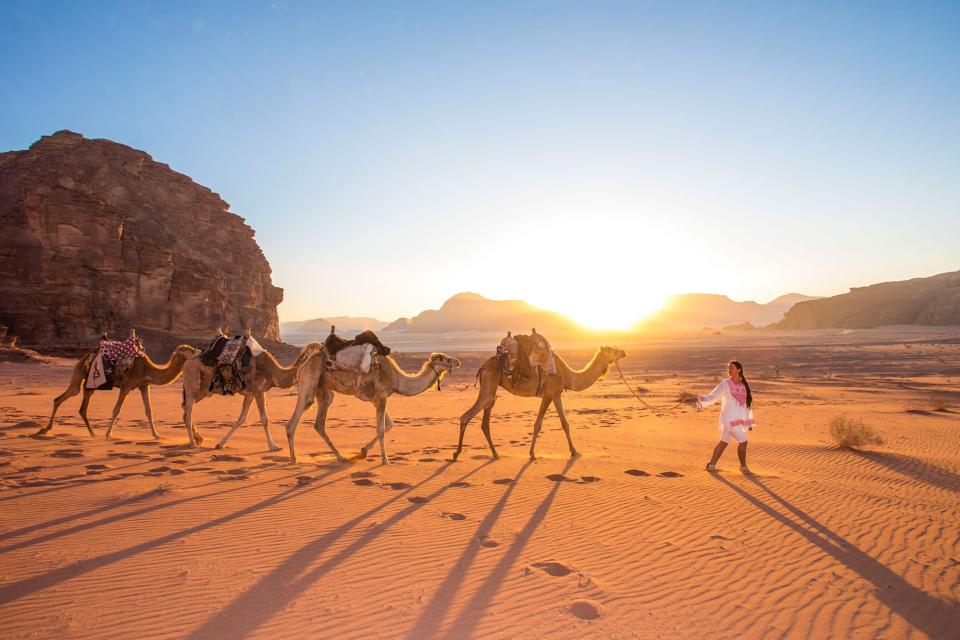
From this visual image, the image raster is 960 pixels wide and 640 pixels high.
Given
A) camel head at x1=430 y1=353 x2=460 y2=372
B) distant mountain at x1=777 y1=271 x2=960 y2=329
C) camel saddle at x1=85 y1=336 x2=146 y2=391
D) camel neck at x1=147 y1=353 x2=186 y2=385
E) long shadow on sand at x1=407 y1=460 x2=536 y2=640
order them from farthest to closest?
distant mountain at x1=777 y1=271 x2=960 y2=329
camel neck at x1=147 y1=353 x2=186 y2=385
camel saddle at x1=85 y1=336 x2=146 y2=391
camel head at x1=430 y1=353 x2=460 y2=372
long shadow on sand at x1=407 y1=460 x2=536 y2=640

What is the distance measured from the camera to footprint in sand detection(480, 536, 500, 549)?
5.34 metres

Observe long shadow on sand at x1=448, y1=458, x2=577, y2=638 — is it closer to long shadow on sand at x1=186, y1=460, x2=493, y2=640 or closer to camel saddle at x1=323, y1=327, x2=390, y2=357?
long shadow on sand at x1=186, y1=460, x2=493, y2=640

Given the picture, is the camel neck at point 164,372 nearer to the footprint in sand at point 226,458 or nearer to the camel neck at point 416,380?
the footprint in sand at point 226,458

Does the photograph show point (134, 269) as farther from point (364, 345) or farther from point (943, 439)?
point (943, 439)

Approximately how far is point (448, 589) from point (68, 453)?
8.50 m

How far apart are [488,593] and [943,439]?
14.4 m

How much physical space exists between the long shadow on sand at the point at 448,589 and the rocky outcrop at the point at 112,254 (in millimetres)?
44797

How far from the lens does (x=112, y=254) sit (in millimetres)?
46500

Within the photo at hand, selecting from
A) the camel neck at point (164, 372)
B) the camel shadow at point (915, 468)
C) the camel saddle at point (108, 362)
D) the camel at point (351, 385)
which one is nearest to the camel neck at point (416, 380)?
the camel at point (351, 385)

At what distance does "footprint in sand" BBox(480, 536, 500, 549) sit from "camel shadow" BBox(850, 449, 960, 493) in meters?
8.26

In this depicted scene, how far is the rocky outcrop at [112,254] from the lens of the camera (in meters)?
42.1

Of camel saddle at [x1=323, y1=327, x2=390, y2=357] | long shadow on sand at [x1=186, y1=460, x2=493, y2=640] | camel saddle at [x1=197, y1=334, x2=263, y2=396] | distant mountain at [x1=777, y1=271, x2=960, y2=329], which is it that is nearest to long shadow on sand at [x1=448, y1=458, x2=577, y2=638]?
long shadow on sand at [x1=186, y1=460, x2=493, y2=640]

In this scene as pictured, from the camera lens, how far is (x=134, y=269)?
4803cm

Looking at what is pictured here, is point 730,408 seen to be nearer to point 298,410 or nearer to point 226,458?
point 298,410
